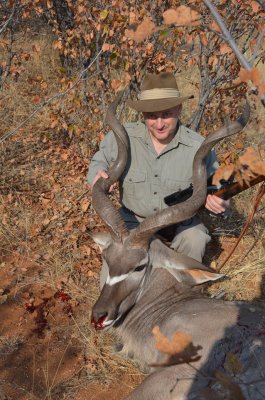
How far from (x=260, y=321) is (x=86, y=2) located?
4.44 m

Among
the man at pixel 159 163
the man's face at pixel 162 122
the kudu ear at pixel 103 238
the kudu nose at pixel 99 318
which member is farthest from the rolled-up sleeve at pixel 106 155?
the kudu nose at pixel 99 318

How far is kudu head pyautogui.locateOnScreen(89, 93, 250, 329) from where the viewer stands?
12.7 feet

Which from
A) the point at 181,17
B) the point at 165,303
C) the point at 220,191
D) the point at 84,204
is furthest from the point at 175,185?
the point at 181,17

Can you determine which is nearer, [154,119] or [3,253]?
[154,119]

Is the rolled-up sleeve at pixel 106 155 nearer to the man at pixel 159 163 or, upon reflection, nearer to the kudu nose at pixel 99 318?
the man at pixel 159 163

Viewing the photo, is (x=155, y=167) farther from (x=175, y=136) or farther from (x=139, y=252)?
(x=139, y=252)

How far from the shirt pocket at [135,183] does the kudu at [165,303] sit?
444 mm

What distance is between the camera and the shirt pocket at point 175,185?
4934 millimetres

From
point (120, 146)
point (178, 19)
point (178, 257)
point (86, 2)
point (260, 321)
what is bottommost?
point (260, 321)

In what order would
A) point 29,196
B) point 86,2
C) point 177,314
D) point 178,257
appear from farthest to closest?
1. point 29,196
2. point 86,2
3. point 178,257
4. point 177,314

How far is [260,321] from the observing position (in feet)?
11.7

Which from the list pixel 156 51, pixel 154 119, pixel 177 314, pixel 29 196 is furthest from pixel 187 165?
pixel 29 196

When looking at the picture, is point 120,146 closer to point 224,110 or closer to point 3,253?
point 3,253

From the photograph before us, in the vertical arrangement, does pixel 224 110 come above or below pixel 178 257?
above
